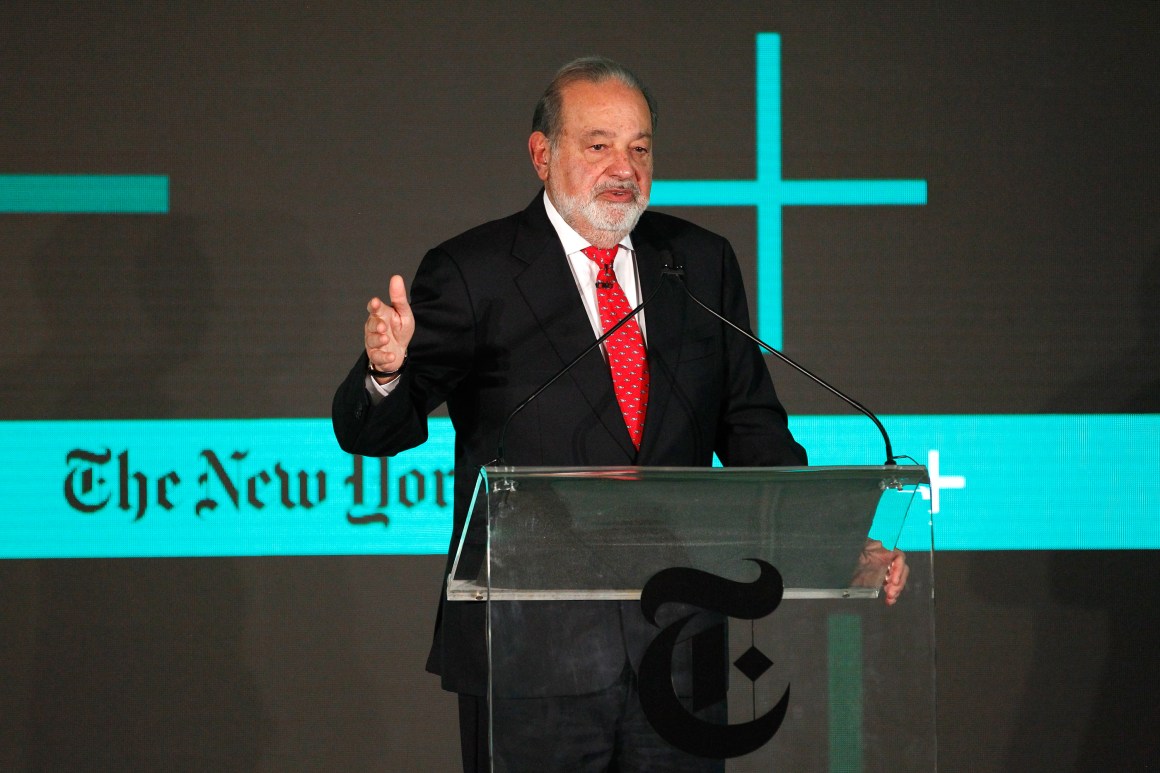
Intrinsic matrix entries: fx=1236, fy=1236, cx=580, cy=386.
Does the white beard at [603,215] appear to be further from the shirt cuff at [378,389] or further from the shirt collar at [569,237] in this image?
the shirt cuff at [378,389]

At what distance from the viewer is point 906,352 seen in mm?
3170

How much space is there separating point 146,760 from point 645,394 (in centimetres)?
186

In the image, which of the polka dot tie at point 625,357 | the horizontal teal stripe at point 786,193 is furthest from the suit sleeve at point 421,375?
the horizontal teal stripe at point 786,193

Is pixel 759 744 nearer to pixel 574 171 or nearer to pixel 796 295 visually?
pixel 574 171

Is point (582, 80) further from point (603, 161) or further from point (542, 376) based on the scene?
point (542, 376)

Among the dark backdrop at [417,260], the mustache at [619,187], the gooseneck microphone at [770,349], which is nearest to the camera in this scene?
the gooseneck microphone at [770,349]

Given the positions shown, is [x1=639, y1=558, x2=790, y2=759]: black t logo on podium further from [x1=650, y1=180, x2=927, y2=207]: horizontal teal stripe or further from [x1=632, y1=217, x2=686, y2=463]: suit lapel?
[x1=650, y1=180, x2=927, y2=207]: horizontal teal stripe

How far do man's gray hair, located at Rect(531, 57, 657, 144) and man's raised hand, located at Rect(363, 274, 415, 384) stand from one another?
0.57m

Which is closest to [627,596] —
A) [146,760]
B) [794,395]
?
[794,395]

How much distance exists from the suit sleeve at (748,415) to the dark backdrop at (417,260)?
3.84 feet

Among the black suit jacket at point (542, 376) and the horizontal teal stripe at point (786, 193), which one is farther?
the horizontal teal stripe at point (786, 193)

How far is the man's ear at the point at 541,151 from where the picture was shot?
6.84 feet

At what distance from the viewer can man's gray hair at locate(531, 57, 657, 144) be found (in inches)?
79.7

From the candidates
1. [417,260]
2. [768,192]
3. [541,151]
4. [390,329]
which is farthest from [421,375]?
[768,192]
